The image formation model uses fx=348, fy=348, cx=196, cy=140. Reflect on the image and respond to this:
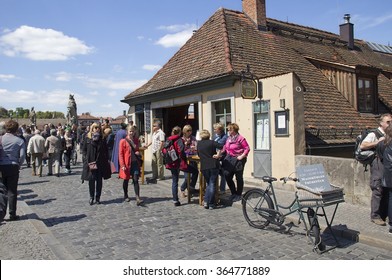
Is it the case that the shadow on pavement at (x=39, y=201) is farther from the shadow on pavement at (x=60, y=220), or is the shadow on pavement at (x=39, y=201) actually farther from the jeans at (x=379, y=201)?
the jeans at (x=379, y=201)

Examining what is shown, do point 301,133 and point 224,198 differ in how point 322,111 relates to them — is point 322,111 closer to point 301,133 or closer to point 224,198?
point 301,133

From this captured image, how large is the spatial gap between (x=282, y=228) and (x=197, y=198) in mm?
3116

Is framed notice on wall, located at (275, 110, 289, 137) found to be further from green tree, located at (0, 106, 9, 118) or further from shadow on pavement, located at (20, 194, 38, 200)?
green tree, located at (0, 106, 9, 118)

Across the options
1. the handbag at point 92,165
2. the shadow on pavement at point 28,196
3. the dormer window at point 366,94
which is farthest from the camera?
the dormer window at point 366,94

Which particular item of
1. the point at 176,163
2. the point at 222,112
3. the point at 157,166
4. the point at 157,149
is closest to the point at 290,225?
the point at 176,163

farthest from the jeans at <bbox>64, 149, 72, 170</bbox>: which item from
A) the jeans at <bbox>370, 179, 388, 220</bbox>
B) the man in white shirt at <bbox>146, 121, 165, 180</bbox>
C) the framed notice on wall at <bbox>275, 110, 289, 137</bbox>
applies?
the jeans at <bbox>370, 179, 388, 220</bbox>

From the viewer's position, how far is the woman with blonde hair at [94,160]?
26.1ft

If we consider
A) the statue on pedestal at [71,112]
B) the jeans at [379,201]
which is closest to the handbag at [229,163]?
the jeans at [379,201]

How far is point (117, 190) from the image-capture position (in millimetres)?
9867

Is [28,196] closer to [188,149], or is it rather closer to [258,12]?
[188,149]

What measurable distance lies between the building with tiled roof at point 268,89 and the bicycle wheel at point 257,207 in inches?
128

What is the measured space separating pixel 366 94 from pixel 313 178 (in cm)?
1115

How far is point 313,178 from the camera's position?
514 cm
